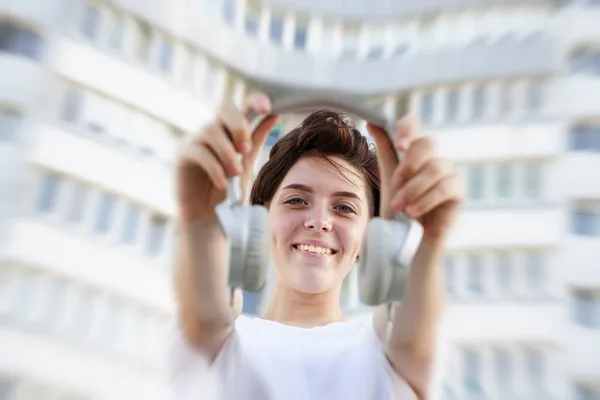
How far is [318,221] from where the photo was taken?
0.70 meters

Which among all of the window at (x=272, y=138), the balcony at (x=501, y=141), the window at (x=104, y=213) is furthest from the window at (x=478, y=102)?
the window at (x=272, y=138)

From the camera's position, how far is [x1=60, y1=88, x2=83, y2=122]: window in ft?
21.1

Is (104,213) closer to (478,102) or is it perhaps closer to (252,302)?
(252,302)

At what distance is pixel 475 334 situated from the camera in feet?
23.1

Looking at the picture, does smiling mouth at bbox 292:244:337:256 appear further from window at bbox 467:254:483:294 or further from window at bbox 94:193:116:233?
window at bbox 467:254:483:294

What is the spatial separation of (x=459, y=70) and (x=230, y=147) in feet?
24.4

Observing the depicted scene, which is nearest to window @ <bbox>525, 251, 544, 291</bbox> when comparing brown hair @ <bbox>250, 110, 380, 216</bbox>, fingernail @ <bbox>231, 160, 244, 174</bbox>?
brown hair @ <bbox>250, 110, 380, 216</bbox>

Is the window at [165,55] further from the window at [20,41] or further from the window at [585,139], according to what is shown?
the window at [585,139]

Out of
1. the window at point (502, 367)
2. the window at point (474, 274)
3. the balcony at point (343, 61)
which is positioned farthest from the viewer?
the balcony at point (343, 61)

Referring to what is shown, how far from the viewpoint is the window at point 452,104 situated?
7.70 meters

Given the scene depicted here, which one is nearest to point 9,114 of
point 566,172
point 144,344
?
point 144,344

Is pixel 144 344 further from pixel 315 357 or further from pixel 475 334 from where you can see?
pixel 315 357

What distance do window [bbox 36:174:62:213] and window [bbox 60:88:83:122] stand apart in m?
0.46

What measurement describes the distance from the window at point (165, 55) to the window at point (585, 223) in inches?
137
